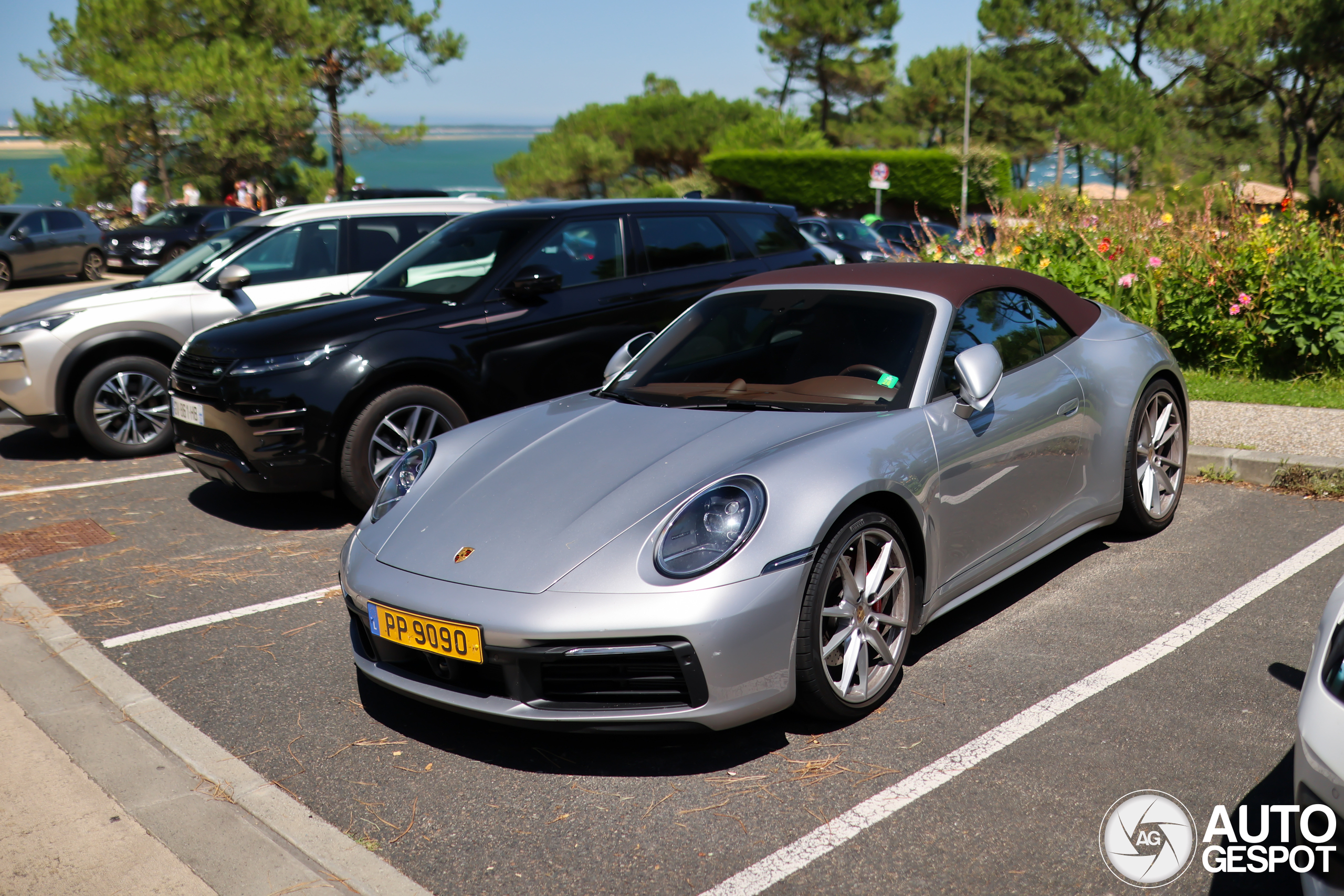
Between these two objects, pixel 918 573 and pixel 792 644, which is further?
pixel 918 573

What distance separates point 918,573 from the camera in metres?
3.82

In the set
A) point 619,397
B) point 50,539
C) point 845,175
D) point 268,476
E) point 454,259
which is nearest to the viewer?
point 619,397

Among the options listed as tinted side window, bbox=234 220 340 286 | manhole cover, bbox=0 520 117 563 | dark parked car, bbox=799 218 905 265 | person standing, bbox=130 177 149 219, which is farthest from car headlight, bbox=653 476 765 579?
person standing, bbox=130 177 149 219

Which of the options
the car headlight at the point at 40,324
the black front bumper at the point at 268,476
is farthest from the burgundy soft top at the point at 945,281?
the car headlight at the point at 40,324

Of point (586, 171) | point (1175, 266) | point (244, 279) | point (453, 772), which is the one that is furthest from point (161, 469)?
point (586, 171)

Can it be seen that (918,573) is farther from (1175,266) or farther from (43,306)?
(43,306)

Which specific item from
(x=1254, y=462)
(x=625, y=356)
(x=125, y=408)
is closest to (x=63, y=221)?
(x=125, y=408)

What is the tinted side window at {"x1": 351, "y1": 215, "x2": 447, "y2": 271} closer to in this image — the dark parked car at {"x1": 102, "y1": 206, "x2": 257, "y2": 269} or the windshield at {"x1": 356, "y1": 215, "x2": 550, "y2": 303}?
the windshield at {"x1": 356, "y1": 215, "x2": 550, "y2": 303}

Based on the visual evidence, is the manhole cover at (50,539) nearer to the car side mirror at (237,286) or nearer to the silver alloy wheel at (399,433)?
the silver alloy wheel at (399,433)

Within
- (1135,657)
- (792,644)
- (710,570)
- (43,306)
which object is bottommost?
(1135,657)

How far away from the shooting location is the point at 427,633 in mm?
3320

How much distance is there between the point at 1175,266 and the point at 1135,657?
18.8ft

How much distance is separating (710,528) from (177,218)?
2297 cm
